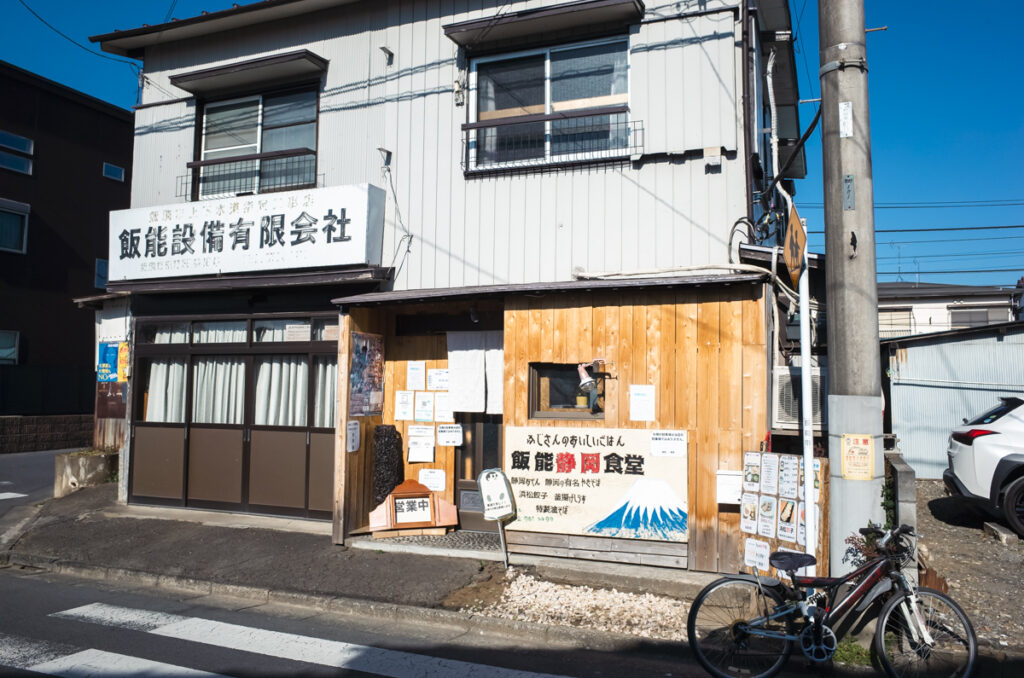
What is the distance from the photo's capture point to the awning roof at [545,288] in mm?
7666

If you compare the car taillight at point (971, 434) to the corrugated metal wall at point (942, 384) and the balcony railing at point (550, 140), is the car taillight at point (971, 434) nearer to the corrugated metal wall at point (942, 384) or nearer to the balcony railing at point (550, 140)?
the corrugated metal wall at point (942, 384)

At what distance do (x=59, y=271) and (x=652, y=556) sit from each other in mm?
22493

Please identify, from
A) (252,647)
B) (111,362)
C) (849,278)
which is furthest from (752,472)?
(111,362)

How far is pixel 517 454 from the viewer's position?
8.55m

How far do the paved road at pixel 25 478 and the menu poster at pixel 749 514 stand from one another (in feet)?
38.7

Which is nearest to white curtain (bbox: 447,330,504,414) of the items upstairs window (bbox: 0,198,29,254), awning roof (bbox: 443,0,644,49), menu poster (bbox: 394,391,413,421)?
menu poster (bbox: 394,391,413,421)

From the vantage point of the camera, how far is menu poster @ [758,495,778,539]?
22.9 feet

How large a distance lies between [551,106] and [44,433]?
19.2 metres

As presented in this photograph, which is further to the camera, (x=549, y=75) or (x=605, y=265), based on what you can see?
(x=549, y=75)

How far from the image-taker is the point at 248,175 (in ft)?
37.5

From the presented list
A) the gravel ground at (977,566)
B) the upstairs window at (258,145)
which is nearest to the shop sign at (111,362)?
the upstairs window at (258,145)

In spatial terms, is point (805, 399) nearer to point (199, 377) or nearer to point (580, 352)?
point (580, 352)

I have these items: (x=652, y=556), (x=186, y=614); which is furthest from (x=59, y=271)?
(x=652, y=556)

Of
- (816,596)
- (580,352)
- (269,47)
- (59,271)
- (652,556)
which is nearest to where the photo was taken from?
(816,596)
